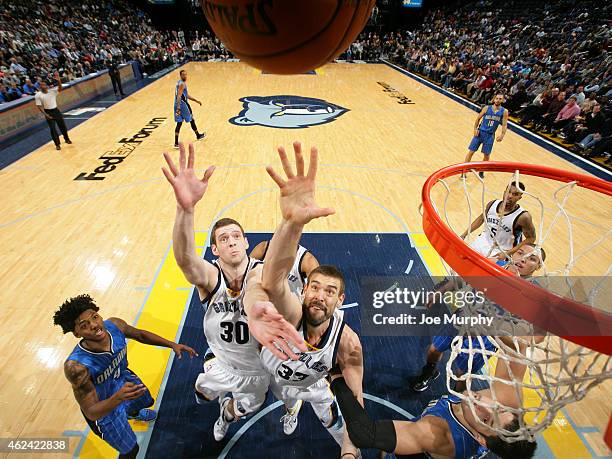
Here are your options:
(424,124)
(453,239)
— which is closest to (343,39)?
(453,239)

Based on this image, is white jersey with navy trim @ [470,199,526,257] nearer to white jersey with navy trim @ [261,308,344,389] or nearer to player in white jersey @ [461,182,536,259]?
player in white jersey @ [461,182,536,259]

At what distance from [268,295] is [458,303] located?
1.99 m

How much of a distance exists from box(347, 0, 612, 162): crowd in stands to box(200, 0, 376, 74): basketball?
8.94 m

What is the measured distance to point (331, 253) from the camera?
15.9 ft

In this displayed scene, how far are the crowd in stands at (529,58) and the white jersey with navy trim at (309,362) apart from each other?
8.65 meters

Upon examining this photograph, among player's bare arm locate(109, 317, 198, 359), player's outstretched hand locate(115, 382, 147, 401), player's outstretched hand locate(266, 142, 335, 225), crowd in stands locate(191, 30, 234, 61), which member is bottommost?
crowd in stands locate(191, 30, 234, 61)

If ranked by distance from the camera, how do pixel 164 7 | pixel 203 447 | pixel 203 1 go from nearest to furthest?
pixel 203 1, pixel 203 447, pixel 164 7

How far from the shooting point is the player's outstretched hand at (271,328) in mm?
1633

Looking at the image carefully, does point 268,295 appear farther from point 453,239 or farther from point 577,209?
point 577,209

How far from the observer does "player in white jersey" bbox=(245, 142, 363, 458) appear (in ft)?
5.35

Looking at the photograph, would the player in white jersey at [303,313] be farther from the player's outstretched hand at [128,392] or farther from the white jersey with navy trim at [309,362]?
the player's outstretched hand at [128,392]

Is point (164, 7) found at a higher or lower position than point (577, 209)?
higher

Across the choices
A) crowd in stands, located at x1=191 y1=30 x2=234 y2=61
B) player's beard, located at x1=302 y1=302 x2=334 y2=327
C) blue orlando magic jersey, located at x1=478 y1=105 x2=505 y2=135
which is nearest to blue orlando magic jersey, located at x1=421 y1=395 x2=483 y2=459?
player's beard, located at x1=302 y1=302 x2=334 y2=327

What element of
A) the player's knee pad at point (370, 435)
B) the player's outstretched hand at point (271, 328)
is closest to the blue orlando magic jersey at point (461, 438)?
the player's knee pad at point (370, 435)
